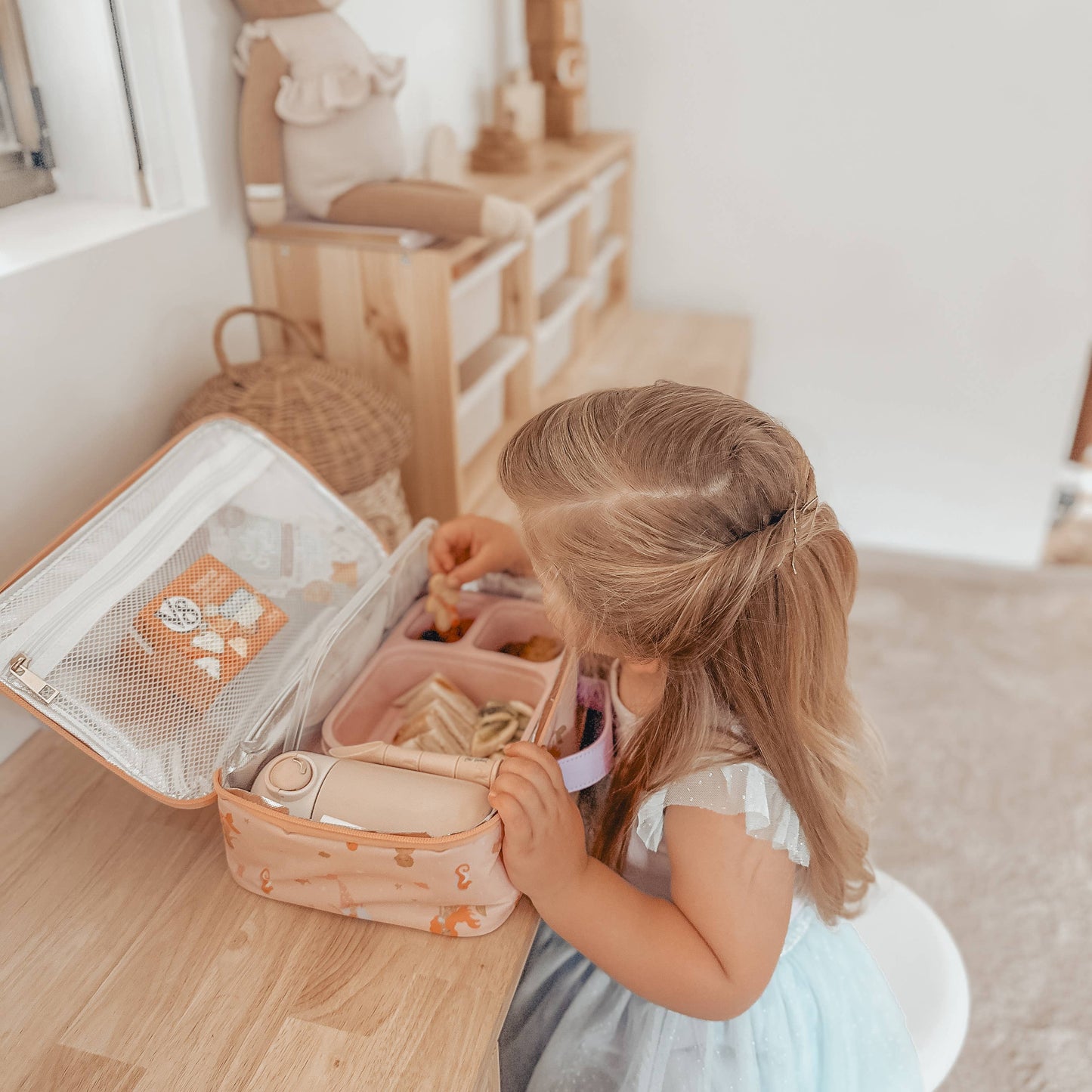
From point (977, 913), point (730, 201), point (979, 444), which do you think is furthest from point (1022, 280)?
point (977, 913)

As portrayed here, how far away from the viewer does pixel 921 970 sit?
868 mm

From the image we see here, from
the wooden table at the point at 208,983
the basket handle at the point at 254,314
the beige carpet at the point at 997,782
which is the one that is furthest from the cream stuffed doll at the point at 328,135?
the beige carpet at the point at 997,782

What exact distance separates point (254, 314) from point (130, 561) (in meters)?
0.53

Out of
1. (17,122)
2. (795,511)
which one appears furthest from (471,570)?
(17,122)

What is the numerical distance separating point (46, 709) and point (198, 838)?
168 millimetres

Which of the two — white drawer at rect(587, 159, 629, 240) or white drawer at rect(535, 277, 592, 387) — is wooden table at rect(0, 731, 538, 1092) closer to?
white drawer at rect(535, 277, 592, 387)

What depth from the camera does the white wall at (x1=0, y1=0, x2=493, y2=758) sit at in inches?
34.5

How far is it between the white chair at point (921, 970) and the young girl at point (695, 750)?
3 cm

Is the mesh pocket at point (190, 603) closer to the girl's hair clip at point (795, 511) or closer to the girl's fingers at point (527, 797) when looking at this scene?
the girl's fingers at point (527, 797)

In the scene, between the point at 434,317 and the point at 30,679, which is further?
the point at 434,317

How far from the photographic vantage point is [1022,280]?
6.15 feet

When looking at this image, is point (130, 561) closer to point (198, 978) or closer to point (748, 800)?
point (198, 978)

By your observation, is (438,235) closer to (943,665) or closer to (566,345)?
(566,345)

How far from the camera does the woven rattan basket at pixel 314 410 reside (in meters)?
1.03
